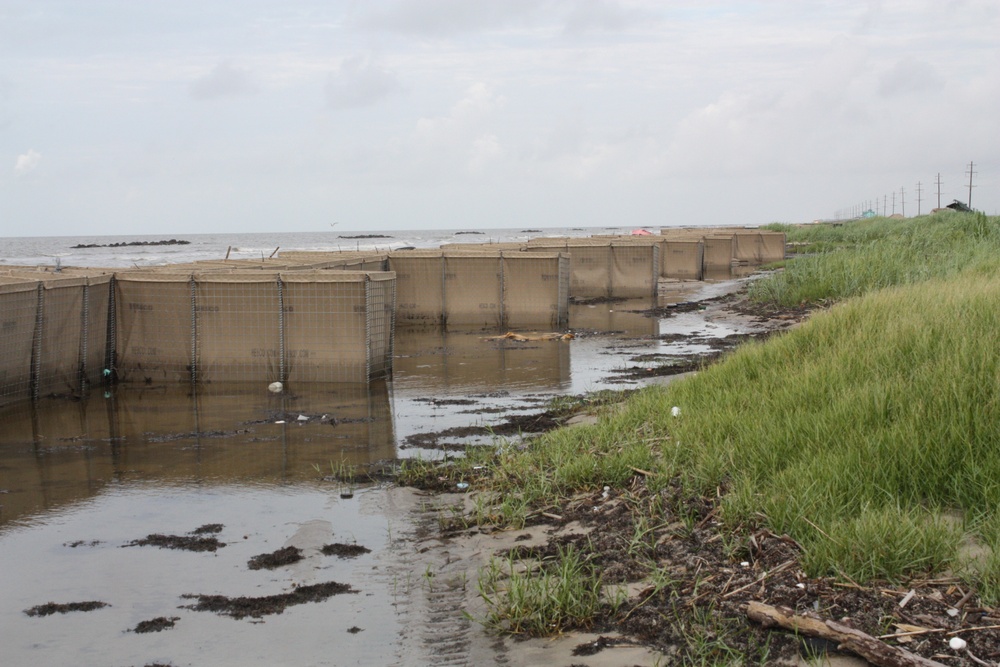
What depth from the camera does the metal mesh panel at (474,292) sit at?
18.7 m

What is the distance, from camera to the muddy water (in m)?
4.99

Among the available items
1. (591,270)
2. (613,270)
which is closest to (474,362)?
(591,270)

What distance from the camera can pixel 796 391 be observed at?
23.3 ft

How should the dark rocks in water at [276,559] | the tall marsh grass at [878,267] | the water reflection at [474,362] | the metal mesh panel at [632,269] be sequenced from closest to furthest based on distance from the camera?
1. the dark rocks in water at [276,559]
2. the water reflection at [474,362]
3. the tall marsh grass at [878,267]
4. the metal mesh panel at [632,269]

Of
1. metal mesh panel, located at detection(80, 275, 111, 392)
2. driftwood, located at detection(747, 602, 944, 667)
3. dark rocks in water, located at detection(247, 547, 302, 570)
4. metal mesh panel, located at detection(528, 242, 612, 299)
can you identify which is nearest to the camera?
driftwood, located at detection(747, 602, 944, 667)

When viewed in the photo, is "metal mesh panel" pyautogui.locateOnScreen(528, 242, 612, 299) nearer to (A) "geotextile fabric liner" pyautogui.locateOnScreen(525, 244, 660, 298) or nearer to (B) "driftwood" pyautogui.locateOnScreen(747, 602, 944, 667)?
(A) "geotextile fabric liner" pyautogui.locateOnScreen(525, 244, 660, 298)

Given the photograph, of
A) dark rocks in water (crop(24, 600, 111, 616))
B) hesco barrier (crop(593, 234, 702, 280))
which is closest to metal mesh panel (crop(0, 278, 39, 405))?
dark rocks in water (crop(24, 600, 111, 616))

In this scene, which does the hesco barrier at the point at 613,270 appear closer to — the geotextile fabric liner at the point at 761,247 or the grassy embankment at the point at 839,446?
the grassy embankment at the point at 839,446

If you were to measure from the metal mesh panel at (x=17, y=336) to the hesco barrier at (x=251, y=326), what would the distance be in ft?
5.57

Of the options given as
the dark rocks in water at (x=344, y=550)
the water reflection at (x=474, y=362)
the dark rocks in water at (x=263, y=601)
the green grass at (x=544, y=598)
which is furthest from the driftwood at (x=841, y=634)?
the water reflection at (x=474, y=362)

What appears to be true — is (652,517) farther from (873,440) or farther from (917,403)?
(917,403)

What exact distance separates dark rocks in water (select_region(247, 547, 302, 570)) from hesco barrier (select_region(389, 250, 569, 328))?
12438 mm

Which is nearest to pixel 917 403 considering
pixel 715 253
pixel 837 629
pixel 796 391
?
pixel 796 391

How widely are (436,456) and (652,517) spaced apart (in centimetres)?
316
